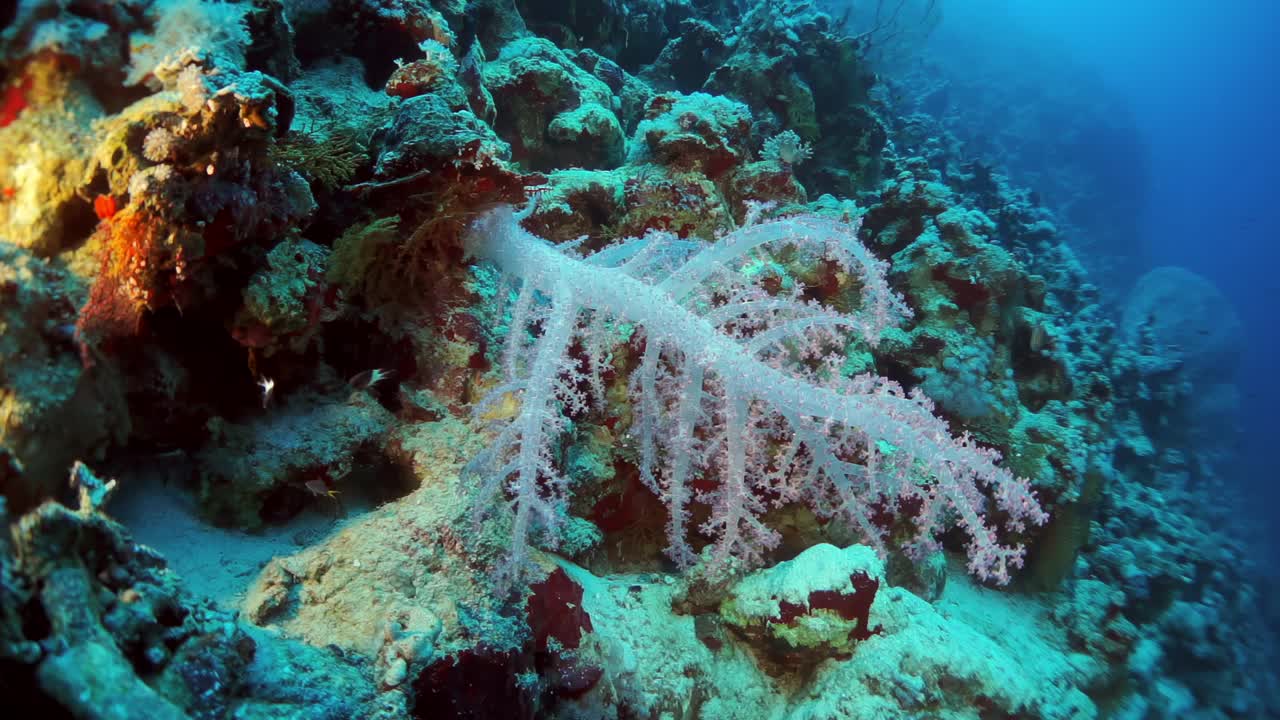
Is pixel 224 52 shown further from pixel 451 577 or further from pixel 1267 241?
pixel 1267 241

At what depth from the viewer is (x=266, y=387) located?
2.20 meters

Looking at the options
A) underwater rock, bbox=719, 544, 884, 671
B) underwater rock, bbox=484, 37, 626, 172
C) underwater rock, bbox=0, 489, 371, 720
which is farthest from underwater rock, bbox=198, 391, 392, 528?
underwater rock, bbox=484, 37, 626, 172

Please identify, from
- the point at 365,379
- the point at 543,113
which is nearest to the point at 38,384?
the point at 365,379

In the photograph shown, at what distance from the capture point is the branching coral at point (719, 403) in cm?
237

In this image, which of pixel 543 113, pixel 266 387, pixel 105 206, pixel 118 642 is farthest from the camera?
pixel 543 113

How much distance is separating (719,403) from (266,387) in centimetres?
200

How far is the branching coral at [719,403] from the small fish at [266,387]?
0.85 metres

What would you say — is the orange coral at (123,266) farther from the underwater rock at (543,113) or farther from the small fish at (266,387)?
the underwater rock at (543,113)

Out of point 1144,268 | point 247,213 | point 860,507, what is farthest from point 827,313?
point 1144,268

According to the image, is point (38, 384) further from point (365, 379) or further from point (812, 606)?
point (812, 606)

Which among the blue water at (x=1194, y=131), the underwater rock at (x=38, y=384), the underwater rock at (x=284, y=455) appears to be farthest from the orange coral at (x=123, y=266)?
the blue water at (x=1194, y=131)

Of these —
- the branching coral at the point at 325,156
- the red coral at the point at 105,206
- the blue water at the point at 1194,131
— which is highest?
the blue water at the point at 1194,131

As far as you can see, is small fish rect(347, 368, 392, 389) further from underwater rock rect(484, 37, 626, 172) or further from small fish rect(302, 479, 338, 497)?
underwater rock rect(484, 37, 626, 172)

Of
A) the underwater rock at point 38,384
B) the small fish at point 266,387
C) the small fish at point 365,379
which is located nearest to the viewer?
the underwater rock at point 38,384
